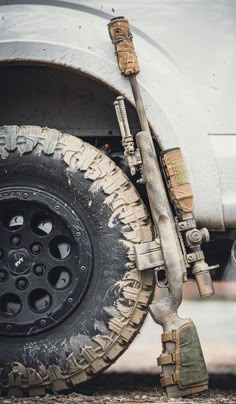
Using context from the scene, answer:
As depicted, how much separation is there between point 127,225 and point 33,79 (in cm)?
74

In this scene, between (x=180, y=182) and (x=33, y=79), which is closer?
(x=180, y=182)

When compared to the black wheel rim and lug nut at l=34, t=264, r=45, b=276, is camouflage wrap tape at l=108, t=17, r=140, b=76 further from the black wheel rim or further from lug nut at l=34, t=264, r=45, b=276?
lug nut at l=34, t=264, r=45, b=276

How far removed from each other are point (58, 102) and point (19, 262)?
0.66 m

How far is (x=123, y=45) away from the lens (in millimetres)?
4719

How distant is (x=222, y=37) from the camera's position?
4820mm

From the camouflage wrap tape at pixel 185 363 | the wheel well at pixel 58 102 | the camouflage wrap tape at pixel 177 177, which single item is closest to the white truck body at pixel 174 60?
the camouflage wrap tape at pixel 177 177

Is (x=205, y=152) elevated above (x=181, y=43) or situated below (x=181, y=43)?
below

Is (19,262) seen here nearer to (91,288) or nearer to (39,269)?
(39,269)

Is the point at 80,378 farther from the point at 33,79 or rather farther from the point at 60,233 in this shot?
the point at 33,79

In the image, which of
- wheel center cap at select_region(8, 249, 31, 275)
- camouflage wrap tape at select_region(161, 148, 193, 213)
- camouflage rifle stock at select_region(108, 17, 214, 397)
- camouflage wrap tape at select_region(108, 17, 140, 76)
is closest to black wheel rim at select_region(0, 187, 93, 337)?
wheel center cap at select_region(8, 249, 31, 275)

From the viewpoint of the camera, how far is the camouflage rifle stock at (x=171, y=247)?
15.3 feet

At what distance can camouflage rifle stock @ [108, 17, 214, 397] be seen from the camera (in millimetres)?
4656

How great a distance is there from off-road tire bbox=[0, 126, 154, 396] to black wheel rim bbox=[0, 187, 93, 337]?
45 millimetres

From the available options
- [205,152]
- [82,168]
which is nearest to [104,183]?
[82,168]
